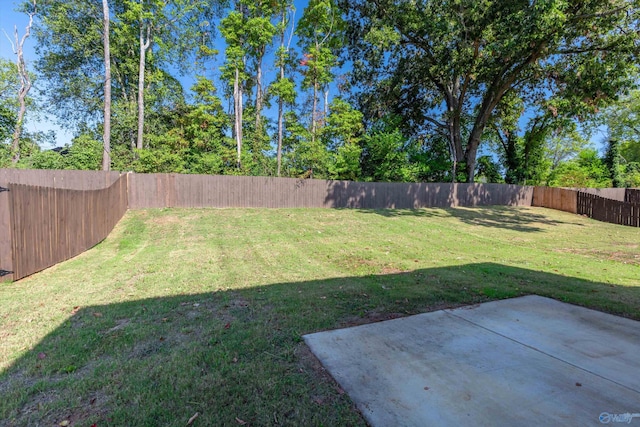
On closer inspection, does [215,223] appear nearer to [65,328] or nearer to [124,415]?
[65,328]

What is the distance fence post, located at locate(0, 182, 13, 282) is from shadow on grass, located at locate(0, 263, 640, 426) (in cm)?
197

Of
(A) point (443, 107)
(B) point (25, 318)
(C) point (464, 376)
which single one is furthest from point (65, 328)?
(A) point (443, 107)

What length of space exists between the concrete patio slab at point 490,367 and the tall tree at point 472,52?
47.5 feet

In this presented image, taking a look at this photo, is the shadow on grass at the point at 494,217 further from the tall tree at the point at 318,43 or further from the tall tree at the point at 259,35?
the tall tree at the point at 259,35

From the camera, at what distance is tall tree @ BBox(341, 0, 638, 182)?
13742 mm

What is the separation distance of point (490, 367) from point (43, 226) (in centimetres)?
670

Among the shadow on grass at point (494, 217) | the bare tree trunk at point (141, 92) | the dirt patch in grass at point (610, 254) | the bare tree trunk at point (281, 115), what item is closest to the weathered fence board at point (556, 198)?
the shadow on grass at point (494, 217)

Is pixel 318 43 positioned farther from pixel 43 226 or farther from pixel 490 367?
pixel 490 367

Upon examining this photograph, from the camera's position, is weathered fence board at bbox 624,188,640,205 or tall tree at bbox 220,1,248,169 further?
weathered fence board at bbox 624,188,640,205

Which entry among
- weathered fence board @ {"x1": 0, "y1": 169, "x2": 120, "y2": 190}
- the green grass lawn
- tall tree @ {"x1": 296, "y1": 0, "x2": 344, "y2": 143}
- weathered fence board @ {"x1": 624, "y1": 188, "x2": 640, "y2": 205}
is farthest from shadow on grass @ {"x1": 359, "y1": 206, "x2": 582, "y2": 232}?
weathered fence board @ {"x1": 624, "y1": 188, "x2": 640, "y2": 205}

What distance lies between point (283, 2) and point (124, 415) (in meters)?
24.1

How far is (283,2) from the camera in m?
20.6

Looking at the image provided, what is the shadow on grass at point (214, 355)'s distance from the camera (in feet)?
6.39

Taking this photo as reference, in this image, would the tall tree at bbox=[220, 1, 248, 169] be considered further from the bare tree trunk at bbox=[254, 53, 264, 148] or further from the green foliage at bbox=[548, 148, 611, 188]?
the green foliage at bbox=[548, 148, 611, 188]
